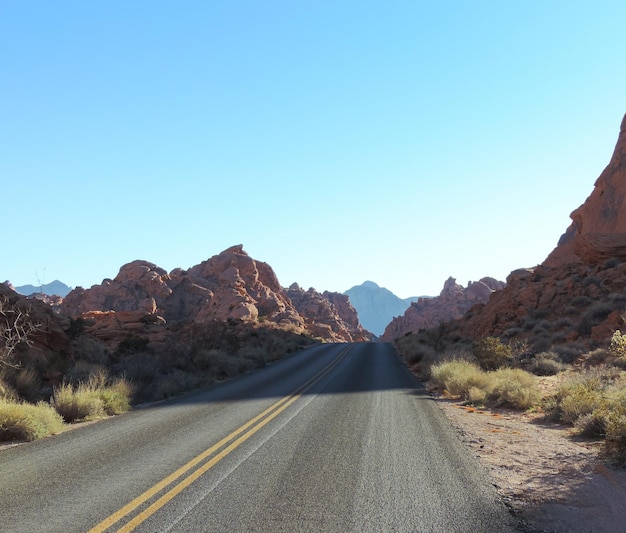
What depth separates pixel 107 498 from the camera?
17.7 feet

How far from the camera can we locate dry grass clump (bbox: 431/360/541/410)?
41.9 feet

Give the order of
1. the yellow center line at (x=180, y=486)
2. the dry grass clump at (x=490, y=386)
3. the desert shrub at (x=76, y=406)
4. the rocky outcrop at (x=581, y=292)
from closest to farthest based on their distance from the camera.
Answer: the yellow center line at (x=180, y=486)
the desert shrub at (x=76, y=406)
the dry grass clump at (x=490, y=386)
the rocky outcrop at (x=581, y=292)

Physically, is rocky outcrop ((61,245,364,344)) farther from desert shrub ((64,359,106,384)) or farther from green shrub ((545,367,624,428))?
green shrub ((545,367,624,428))

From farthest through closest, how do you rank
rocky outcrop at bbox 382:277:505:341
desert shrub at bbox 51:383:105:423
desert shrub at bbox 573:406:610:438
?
rocky outcrop at bbox 382:277:505:341 < desert shrub at bbox 51:383:105:423 < desert shrub at bbox 573:406:610:438

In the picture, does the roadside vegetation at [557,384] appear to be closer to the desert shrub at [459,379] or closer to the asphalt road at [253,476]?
the desert shrub at [459,379]

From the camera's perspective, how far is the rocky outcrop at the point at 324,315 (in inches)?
3632

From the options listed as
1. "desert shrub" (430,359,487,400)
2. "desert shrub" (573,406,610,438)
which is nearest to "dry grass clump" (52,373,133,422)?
"desert shrub" (430,359,487,400)

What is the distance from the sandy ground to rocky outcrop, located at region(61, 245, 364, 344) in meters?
51.9

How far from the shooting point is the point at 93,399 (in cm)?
1178

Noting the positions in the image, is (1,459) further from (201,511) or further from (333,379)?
(333,379)

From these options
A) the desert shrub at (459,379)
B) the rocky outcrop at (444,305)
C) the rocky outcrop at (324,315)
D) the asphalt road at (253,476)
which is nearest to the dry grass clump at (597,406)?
the asphalt road at (253,476)

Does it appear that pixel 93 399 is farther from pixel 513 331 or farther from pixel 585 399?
pixel 513 331

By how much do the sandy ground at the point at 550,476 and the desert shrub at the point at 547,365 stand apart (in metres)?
7.79

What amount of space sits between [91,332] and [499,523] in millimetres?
33657
